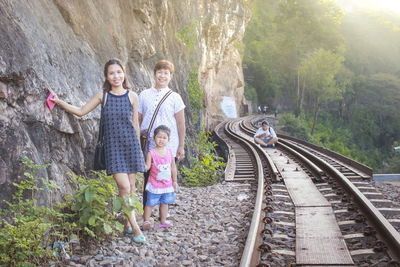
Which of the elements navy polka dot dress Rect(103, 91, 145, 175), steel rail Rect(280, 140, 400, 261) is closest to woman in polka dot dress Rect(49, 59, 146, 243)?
navy polka dot dress Rect(103, 91, 145, 175)

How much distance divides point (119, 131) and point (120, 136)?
55mm

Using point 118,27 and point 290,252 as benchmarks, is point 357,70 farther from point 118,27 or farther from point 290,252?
point 290,252

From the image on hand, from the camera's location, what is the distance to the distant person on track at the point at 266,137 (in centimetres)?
1455

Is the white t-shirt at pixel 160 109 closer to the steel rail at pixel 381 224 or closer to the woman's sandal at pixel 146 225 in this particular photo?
the woman's sandal at pixel 146 225

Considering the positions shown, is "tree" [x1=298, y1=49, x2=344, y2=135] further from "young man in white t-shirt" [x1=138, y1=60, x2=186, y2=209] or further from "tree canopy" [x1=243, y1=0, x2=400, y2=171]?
"young man in white t-shirt" [x1=138, y1=60, x2=186, y2=209]

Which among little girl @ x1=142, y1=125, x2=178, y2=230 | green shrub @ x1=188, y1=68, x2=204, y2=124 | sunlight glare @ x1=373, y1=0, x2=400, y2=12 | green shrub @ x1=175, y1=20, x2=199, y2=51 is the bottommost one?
little girl @ x1=142, y1=125, x2=178, y2=230

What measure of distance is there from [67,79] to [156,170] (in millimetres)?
1966

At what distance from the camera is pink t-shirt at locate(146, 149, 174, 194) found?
494 centimetres

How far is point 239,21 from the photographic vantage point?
118 feet

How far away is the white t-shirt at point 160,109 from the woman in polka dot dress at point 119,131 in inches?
20.3

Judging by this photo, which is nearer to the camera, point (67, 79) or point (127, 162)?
point (127, 162)

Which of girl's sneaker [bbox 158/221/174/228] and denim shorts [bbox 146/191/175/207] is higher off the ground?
denim shorts [bbox 146/191/175/207]

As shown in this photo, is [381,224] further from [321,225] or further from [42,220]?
[42,220]

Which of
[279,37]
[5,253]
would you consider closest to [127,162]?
[5,253]
